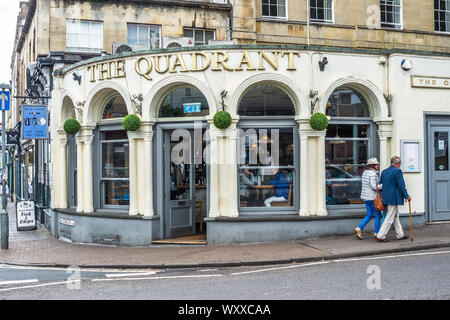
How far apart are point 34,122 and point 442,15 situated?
17981 mm

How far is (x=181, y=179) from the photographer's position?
41.3ft

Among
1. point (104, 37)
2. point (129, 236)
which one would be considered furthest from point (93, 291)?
point (104, 37)

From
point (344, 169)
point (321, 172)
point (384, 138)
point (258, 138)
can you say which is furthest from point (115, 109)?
point (384, 138)

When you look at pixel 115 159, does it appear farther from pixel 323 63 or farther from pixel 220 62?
pixel 323 63

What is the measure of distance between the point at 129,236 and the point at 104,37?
11.3m

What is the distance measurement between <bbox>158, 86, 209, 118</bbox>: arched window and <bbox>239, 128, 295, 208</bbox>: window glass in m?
1.13

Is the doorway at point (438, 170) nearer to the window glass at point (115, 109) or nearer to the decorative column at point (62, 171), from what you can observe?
the window glass at point (115, 109)

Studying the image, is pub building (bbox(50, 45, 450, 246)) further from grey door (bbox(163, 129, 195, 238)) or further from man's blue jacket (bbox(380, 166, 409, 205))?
man's blue jacket (bbox(380, 166, 409, 205))

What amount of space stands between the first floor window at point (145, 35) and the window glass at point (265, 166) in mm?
10969

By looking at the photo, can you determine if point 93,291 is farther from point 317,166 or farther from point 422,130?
point 422,130

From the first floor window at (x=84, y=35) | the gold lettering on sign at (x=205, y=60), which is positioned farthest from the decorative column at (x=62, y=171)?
the first floor window at (x=84, y=35)

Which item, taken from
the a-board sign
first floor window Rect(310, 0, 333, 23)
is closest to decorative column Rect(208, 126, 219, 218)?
the a-board sign

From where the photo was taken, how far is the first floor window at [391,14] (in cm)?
2164

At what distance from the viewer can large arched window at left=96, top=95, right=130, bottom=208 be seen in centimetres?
1281
